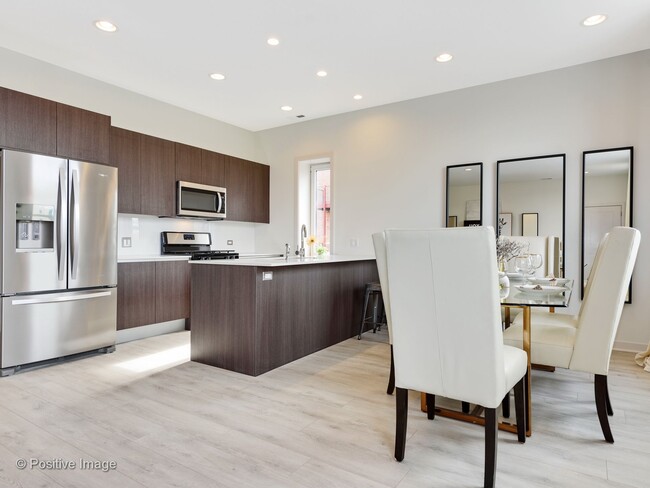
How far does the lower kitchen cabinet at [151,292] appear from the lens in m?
3.90

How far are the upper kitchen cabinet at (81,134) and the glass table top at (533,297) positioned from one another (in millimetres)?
3520

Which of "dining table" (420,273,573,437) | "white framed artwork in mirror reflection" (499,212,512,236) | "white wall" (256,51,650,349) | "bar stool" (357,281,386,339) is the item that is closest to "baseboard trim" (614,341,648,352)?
"white wall" (256,51,650,349)

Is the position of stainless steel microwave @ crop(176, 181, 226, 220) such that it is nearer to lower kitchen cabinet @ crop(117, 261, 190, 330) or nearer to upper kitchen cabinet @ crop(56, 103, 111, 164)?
lower kitchen cabinet @ crop(117, 261, 190, 330)

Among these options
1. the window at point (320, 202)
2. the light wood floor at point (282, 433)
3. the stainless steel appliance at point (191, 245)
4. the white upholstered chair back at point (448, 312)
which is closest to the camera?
the white upholstered chair back at point (448, 312)

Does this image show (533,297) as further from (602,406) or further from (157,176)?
(157,176)

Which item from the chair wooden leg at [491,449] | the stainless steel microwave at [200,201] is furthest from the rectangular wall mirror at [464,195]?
the chair wooden leg at [491,449]

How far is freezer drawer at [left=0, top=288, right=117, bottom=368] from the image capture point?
2.99 metres

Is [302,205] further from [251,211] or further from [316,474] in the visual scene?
[316,474]

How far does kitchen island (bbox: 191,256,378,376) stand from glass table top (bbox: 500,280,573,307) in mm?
1571

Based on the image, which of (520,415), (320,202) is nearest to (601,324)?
(520,415)

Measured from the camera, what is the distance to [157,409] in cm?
236

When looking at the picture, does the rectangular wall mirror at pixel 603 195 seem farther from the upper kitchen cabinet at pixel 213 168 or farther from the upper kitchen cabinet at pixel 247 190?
the upper kitchen cabinet at pixel 213 168

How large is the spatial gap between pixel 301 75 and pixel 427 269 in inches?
123

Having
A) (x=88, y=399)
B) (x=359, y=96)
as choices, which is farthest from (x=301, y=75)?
(x=88, y=399)
